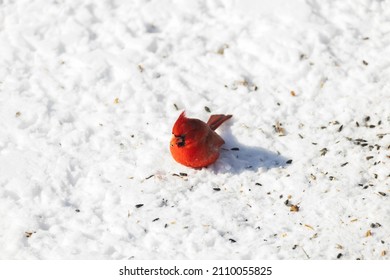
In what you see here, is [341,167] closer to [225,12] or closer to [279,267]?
[279,267]

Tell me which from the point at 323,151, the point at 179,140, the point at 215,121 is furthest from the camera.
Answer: the point at 215,121

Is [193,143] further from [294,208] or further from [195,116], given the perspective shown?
[294,208]

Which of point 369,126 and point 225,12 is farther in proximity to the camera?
point 225,12

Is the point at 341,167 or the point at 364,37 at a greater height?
the point at 364,37

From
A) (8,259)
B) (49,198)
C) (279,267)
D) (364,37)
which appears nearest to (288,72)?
(364,37)

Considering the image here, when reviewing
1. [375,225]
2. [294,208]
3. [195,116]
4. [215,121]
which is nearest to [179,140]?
[215,121]

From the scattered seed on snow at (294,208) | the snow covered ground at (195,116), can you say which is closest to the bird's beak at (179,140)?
the snow covered ground at (195,116)
